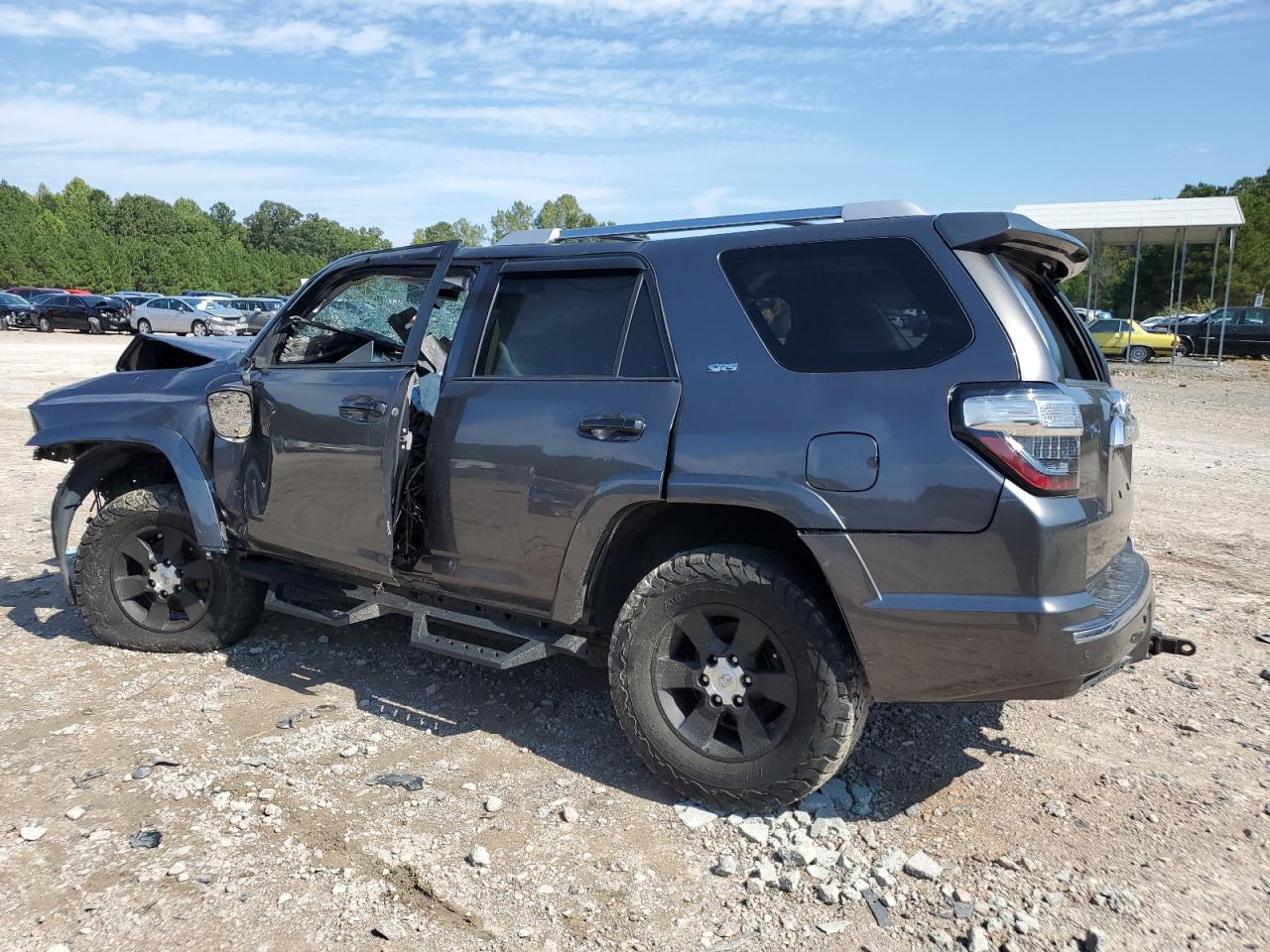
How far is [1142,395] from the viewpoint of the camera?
19.9 meters

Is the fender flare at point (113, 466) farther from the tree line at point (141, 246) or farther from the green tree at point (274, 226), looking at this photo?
the green tree at point (274, 226)

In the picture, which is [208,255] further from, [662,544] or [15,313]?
[662,544]

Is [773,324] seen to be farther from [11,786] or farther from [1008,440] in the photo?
[11,786]

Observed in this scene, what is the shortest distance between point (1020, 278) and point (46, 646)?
16.4ft

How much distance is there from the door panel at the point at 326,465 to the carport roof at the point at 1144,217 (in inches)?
977

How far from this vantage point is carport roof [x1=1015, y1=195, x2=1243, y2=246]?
992 inches

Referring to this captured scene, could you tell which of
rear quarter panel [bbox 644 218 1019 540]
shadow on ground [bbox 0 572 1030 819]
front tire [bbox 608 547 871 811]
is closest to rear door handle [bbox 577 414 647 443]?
rear quarter panel [bbox 644 218 1019 540]

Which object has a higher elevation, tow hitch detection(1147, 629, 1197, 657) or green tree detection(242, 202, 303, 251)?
green tree detection(242, 202, 303, 251)

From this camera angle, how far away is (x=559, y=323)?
12.7 ft

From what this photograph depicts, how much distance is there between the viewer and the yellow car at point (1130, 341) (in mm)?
29281

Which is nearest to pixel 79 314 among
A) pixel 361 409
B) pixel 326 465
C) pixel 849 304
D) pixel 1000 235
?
pixel 326 465

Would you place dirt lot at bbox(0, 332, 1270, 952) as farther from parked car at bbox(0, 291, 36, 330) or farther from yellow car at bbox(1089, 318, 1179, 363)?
parked car at bbox(0, 291, 36, 330)

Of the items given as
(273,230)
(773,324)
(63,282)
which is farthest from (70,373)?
(273,230)

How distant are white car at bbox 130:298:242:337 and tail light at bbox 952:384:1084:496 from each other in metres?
35.1
